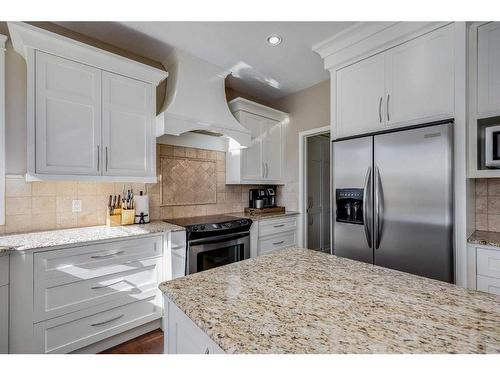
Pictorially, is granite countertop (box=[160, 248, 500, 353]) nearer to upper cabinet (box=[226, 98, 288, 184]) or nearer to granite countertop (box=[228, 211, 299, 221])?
granite countertop (box=[228, 211, 299, 221])

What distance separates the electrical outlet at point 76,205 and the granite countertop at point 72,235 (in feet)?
0.57

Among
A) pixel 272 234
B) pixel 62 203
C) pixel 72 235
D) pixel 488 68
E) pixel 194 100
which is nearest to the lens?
pixel 488 68

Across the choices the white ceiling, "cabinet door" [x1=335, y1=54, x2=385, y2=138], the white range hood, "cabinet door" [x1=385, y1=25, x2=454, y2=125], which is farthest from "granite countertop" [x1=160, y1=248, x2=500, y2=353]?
the white ceiling

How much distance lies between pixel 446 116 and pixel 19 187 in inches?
127

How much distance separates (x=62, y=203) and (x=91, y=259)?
0.67m

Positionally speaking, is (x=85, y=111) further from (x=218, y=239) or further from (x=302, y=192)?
(x=302, y=192)

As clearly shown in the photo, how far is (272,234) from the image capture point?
3.09 meters

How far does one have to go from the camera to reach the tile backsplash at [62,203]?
1.88 m

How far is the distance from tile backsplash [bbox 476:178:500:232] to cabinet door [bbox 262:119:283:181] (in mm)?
2136

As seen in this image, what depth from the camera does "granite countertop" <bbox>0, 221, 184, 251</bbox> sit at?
5.11ft

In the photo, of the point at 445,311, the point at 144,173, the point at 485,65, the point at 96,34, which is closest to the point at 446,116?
the point at 485,65

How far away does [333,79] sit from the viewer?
94.9 inches

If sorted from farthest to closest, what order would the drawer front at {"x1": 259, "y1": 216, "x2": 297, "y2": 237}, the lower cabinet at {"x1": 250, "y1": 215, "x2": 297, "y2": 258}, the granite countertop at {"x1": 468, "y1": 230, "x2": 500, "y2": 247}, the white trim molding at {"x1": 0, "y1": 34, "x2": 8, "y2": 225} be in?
the drawer front at {"x1": 259, "y1": 216, "x2": 297, "y2": 237}
the lower cabinet at {"x1": 250, "y1": 215, "x2": 297, "y2": 258}
the white trim molding at {"x1": 0, "y1": 34, "x2": 8, "y2": 225}
the granite countertop at {"x1": 468, "y1": 230, "x2": 500, "y2": 247}

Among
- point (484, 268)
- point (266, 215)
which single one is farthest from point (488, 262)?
point (266, 215)
